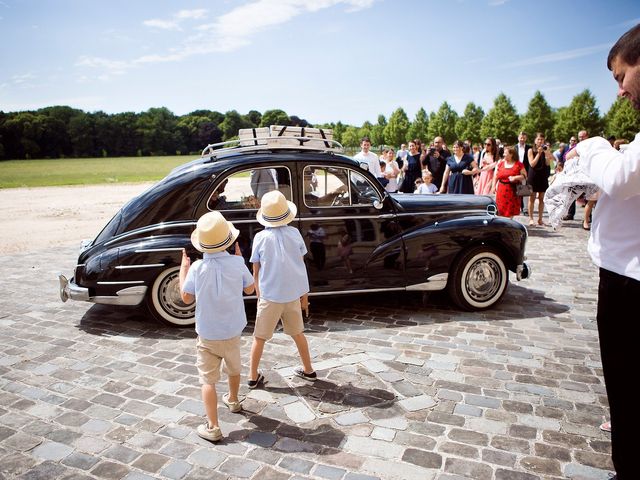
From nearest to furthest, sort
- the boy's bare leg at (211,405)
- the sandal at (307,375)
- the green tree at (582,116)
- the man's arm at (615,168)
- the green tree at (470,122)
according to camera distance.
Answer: the man's arm at (615,168)
the boy's bare leg at (211,405)
the sandal at (307,375)
the green tree at (582,116)
the green tree at (470,122)

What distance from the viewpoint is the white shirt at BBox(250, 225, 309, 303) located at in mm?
3730

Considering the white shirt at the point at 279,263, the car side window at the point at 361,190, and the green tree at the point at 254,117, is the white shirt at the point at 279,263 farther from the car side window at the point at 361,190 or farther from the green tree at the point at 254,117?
the green tree at the point at 254,117

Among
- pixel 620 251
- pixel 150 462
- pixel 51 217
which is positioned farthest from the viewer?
pixel 51 217

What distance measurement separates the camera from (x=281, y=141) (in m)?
5.69

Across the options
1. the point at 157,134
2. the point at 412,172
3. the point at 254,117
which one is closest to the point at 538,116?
the point at 412,172

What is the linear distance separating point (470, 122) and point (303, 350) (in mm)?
69717

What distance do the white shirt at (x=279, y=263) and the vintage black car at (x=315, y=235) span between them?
1525 mm

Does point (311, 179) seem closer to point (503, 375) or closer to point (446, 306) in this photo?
point (446, 306)

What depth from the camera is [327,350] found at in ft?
15.3

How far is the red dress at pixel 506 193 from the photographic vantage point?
32.8 ft

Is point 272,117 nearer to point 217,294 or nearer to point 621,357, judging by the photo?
point 217,294

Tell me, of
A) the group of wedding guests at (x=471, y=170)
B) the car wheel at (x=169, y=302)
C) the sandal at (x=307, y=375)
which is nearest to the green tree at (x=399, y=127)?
the group of wedding guests at (x=471, y=170)

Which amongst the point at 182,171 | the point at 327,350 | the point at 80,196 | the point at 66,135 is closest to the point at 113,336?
the point at 182,171

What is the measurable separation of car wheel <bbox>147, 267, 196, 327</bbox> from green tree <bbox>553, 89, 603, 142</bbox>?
58.1 meters
